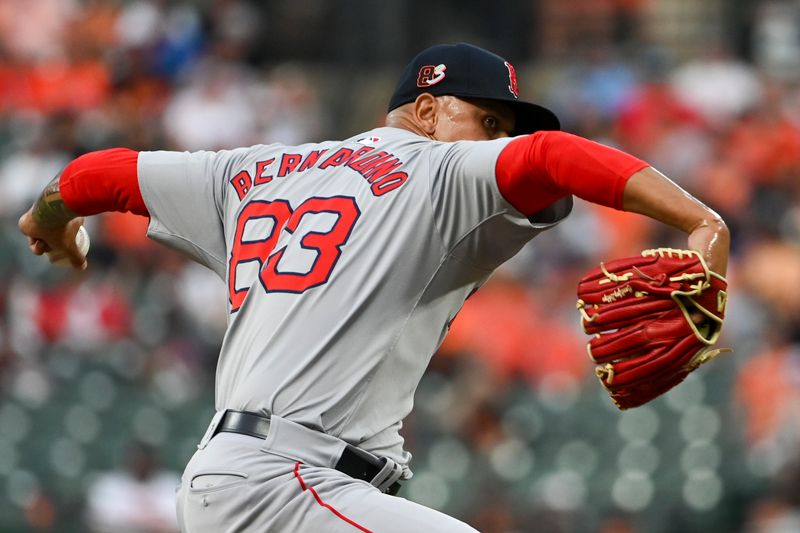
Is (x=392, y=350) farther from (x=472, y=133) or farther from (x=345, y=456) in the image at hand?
(x=472, y=133)

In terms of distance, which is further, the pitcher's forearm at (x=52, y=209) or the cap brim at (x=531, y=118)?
the pitcher's forearm at (x=52, y=209)

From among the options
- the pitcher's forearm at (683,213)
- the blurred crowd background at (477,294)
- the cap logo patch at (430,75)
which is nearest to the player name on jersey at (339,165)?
the cap logo patch at (430,75)

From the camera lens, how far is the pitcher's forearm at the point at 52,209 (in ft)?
12.4

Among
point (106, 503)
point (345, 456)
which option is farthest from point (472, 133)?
point (106, 503)

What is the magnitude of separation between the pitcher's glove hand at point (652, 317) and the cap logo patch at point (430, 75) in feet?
2.95

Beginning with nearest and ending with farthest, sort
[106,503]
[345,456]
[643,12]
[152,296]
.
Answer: [345,456] → [106,503] → [152,296] → [643,12]

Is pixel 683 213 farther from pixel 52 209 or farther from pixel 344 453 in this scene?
pixel 52 209

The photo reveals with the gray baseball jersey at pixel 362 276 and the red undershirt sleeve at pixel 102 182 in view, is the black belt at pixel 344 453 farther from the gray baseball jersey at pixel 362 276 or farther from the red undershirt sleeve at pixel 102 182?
the red undershirt sleeve at pixel 102 182

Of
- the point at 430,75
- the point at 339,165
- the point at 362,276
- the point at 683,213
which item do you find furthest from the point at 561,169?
the point at 430,75

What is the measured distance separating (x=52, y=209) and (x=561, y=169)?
1615mm

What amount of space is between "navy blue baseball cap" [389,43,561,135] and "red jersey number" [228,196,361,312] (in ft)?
1.59

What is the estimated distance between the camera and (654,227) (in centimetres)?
927

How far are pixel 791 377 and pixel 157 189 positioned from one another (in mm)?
5007

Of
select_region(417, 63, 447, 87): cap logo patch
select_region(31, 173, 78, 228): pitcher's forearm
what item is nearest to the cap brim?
select_region(417, 63, 447, 87): cap logo patch
